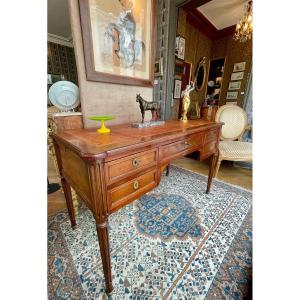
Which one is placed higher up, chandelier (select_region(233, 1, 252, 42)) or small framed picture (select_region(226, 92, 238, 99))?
chandelier (select_region(233, 1, 252, 42))

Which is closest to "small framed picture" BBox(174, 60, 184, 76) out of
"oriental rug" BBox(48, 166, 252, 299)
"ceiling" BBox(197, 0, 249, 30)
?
"ceiling" BBox(197, 0, 249, 30)

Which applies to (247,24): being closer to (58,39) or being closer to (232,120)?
(232,120)

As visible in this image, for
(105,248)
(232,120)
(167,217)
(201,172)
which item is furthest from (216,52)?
(105,248)

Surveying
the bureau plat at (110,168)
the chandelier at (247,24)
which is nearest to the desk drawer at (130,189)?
the bureau plat at (110,168)

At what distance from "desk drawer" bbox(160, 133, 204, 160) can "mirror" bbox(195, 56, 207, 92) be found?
10.6ft

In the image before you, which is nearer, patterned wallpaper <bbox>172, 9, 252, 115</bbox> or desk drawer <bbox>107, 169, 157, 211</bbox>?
desk drawer <bbox>107, 169, 157, 211</bbox>

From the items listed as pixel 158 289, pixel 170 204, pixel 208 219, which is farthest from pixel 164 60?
pixel 158 289

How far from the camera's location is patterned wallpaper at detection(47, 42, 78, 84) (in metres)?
4.53

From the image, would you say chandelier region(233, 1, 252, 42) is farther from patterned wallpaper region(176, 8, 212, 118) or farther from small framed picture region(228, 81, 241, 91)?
small framed picture region(228, 81, 241, 91)

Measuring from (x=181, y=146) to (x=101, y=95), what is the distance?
2.60 ft

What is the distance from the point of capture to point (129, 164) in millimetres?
756

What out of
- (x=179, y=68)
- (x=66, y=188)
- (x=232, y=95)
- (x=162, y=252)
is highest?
(x=179, y=68)

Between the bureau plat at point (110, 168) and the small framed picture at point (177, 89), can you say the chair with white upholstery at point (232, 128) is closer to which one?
the small framed picture at point (177, 89)
